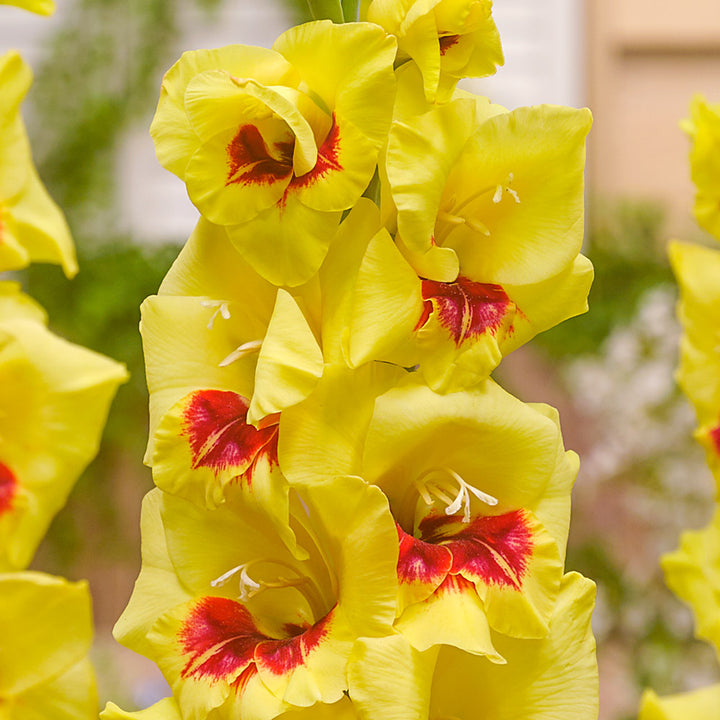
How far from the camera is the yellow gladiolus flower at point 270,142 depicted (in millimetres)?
434

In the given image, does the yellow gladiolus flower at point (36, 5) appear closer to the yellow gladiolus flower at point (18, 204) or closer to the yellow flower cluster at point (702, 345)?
the yellow gladiolus flower at point (18, 204)

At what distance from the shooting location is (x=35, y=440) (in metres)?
0.40

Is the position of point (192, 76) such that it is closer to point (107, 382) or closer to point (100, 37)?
point (107, 382)

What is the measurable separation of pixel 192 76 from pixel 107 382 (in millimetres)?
144

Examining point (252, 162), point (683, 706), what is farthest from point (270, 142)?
point (683, 706)

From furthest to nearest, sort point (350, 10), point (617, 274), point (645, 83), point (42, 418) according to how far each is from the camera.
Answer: point (645, 83) < point (617, 274) < point (350, 10) < point (42, 418)

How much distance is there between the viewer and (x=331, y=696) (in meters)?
0.42

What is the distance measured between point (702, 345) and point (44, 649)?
387 millimetres

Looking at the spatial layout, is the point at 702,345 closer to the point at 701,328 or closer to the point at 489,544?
the point at 701,328

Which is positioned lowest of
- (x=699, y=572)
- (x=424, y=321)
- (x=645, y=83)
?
(x=645, y=83)

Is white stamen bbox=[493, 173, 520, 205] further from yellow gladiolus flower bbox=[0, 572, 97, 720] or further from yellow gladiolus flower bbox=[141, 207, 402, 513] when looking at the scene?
yellow gladiolus flower bbox=[0, 572, 97, 720]

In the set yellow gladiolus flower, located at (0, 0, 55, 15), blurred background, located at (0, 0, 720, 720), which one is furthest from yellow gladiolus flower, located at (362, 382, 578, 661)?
blurred background, located at (0, 0, 720, 720)

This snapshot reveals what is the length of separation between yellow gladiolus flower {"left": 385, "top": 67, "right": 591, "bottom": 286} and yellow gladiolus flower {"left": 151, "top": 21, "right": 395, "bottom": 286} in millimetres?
19

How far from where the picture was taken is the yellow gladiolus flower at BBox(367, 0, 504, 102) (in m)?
0.44
